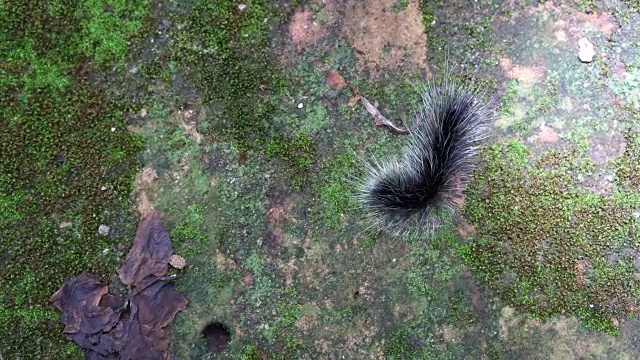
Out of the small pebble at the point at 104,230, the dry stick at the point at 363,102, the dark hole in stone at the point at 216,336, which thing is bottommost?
the dark hole in stone at the point at 216,336

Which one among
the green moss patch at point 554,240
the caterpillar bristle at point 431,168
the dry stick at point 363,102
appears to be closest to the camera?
the caterpillar bristle at point 431,168

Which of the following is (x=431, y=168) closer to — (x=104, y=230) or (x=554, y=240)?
(x=554, y=240)

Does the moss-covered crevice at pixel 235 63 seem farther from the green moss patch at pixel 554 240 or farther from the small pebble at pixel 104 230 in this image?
the green moss patch at pixel 554 240

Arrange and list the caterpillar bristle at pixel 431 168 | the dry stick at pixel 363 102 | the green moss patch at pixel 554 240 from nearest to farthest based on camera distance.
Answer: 1. the caterpillar bristle at pixel 431 168
2. the green moss patch at pixel 554 240
3. the dry stick at pixel 363 102

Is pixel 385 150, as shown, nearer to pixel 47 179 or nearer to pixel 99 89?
pixel 99 89

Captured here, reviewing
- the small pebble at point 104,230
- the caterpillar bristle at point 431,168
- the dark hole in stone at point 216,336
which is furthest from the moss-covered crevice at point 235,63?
the dark hole in stone at point 216,336

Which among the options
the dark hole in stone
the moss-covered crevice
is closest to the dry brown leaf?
the moss-covered crevice

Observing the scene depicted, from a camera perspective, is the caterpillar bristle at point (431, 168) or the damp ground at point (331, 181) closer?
the caterpillar bristle at point (431, 168)
